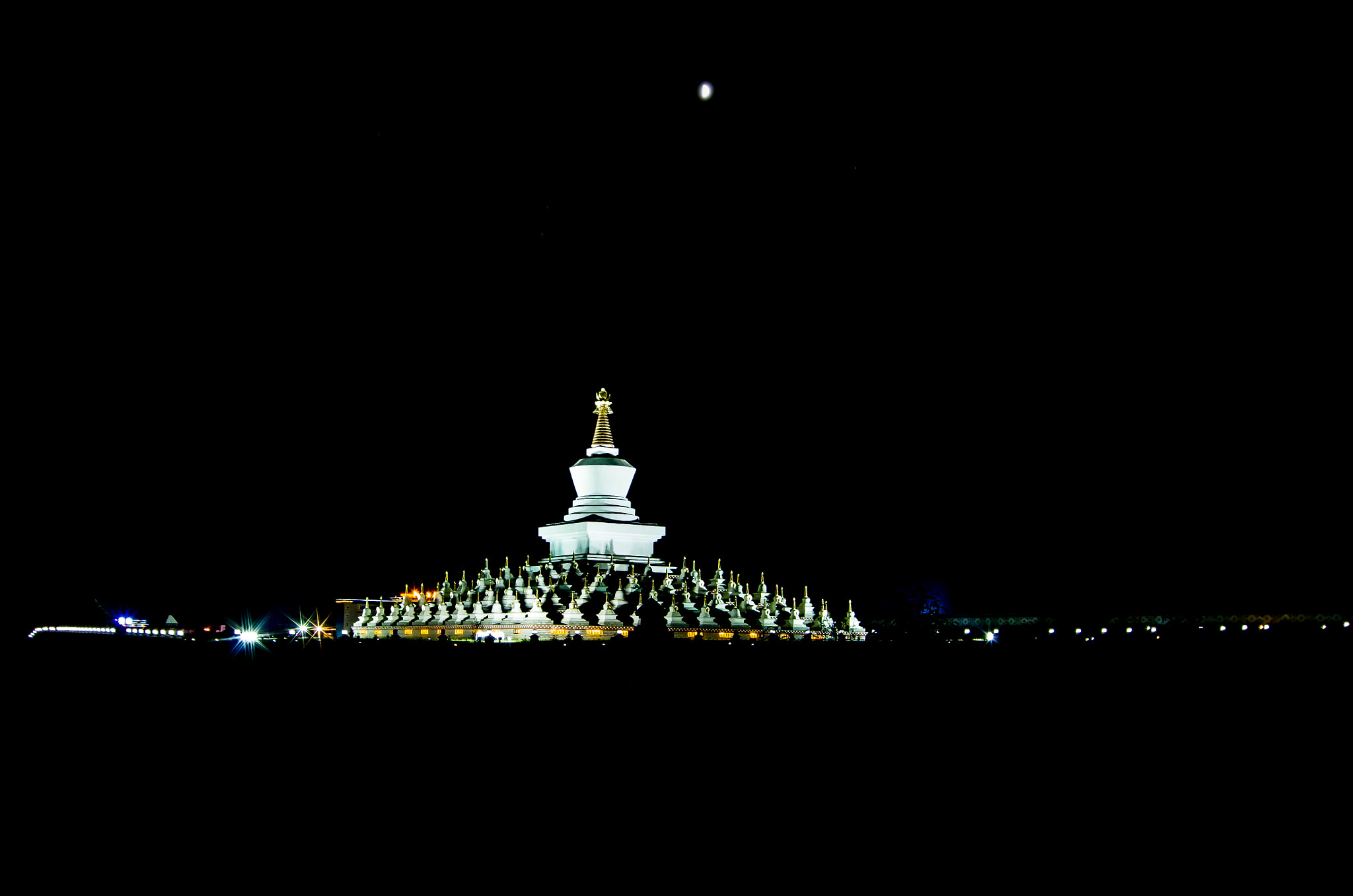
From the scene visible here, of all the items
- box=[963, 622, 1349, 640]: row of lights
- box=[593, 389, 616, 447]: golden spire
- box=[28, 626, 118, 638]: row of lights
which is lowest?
box=[963, 622, 1349, 640]: row of lights

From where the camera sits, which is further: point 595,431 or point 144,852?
point 595,431

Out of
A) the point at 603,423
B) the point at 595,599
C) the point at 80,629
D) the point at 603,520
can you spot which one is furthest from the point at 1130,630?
the point at 80,629

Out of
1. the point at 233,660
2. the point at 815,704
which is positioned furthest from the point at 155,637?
the point at 815,704

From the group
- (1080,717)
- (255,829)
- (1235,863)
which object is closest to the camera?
(1235,863)

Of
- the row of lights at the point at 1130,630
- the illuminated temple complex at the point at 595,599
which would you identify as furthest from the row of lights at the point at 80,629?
the row of lights at the point at 1130,630

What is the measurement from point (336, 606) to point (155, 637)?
34.2 feet

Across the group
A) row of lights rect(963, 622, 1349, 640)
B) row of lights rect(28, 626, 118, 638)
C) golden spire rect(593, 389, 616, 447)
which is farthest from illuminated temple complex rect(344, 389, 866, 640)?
row of lights rect(28, 626, 118, 638)

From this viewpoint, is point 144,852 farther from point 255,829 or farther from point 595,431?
point 595,431

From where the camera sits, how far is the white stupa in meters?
29.0

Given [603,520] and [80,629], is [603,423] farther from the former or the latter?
[80,629]

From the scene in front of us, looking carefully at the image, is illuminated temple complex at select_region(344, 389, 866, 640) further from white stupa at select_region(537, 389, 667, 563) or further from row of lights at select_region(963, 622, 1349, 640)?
row of lights at select_region(963, 622, 1349, 640)

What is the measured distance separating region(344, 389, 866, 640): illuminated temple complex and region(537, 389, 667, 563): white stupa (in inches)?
1.2

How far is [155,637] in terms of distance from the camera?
62.7 feet

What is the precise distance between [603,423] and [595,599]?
884 centimetres
